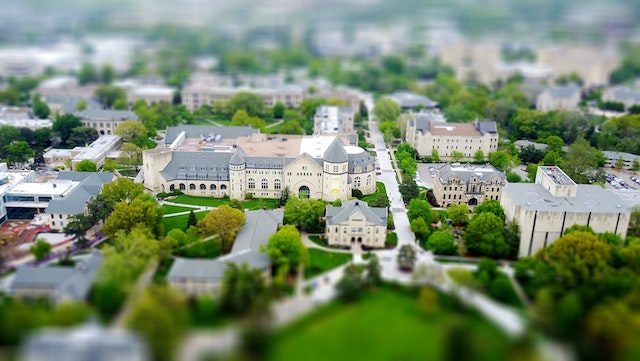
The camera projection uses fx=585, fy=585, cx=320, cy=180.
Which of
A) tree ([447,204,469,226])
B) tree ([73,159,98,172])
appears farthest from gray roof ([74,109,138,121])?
tree ([447,204,469,226])

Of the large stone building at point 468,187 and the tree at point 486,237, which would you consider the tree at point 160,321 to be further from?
the large stone building at point 468,187

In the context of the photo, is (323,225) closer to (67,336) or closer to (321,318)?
(321,318)

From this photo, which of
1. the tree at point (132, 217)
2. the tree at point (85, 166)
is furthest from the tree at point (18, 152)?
the tree at point (132, 217)

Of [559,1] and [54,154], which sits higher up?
[559,1]

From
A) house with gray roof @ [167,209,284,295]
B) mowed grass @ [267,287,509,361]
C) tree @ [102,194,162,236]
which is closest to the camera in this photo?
mowed grass @ [267,287,509,361]

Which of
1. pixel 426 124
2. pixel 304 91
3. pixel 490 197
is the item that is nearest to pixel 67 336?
pixel 490 197

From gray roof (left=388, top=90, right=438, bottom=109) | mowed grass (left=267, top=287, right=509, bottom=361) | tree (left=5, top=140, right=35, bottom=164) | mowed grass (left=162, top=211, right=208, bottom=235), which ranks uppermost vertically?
gray roof (left=388, top=90, right=438, bottom=109)

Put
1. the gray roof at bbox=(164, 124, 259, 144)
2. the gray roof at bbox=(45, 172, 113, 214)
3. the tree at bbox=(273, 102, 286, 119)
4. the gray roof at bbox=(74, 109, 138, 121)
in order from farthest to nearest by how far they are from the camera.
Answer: the tree at bbox=(273, 102, 286, 119)
the gray roof at bbox=(74, 109, 138, 121)
the gray roof at bbox=(164, 124, 259, 144)
the gray roof at bbox=(45, 172, 113, 214)

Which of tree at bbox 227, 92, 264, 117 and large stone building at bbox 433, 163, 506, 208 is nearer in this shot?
large stone building at bbox 433, 163, 506, 208

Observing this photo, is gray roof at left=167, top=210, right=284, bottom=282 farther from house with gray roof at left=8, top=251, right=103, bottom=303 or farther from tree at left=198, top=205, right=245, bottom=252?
house with gray roof at left=8, top=251, right=103, bottom=303
